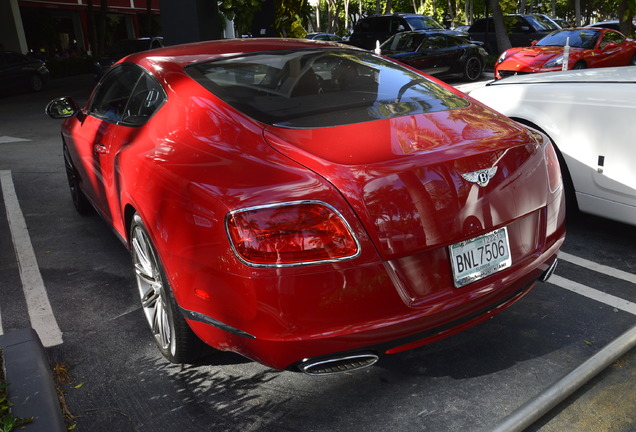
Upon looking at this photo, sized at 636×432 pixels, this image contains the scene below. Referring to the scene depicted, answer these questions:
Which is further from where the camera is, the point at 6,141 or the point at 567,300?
the point at 6,141

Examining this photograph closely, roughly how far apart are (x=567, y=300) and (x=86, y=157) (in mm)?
3295

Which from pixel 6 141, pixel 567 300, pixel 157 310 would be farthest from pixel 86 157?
pixel 6 141

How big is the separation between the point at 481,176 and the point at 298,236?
81 cm

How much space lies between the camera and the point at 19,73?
18266mm

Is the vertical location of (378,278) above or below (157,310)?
above

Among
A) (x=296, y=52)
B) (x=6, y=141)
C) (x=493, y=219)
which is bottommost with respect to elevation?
(x=6, y=141)

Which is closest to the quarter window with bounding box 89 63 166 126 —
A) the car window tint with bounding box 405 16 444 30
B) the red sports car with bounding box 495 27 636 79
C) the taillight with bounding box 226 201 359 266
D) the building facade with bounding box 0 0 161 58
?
the taillight with bounding box 226 201 359 266

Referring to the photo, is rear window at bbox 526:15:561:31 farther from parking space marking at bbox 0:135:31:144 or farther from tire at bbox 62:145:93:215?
tire at bbox 62:145:93:215

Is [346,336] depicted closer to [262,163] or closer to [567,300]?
[262,163]

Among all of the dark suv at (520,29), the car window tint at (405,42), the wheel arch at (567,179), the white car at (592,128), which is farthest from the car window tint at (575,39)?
the wheel arch at (567,179)

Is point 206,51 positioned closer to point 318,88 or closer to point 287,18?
point 318,88

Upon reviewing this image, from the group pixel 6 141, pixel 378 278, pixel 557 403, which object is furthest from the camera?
pixel 6 141

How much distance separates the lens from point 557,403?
2.65 metres

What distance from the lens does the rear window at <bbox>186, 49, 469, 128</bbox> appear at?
2.90 metres
